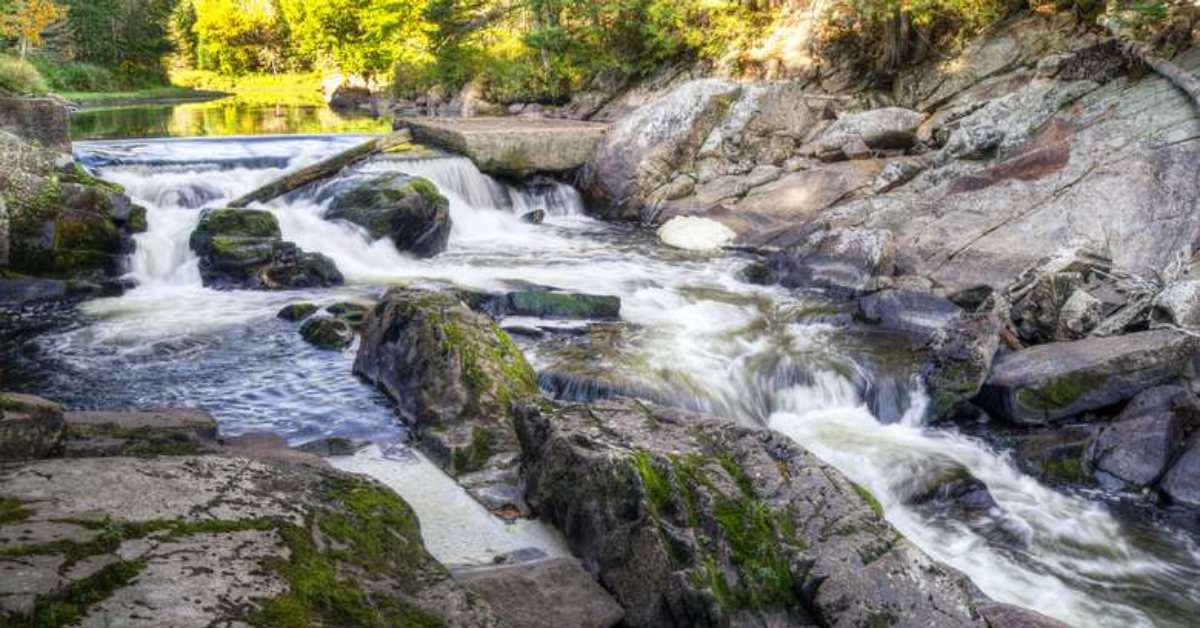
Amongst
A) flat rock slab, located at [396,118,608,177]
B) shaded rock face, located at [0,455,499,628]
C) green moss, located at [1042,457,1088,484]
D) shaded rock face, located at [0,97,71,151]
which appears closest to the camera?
shaded rock face, located at [0,455,499,628]

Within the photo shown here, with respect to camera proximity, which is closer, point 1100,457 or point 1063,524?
Result: point 1063,524

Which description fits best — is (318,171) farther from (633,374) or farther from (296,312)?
(633,374)

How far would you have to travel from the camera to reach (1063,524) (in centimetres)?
661

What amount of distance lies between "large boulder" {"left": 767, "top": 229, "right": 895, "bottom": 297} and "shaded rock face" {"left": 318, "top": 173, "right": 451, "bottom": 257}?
5677 mm

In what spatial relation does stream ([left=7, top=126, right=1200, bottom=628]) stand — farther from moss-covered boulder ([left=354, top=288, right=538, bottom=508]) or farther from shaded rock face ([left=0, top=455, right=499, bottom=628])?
shaded rock face ([left=0, top=455, right=499, bottom=628])

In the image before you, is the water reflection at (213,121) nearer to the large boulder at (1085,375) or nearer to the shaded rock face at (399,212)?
the shaded rock face at (399,212)

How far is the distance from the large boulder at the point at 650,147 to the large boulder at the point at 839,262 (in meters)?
4.91

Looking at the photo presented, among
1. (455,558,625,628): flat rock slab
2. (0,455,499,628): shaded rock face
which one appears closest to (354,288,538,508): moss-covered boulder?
(455,558,625,628): flat rock slab

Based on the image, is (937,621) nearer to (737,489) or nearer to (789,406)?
(737,489)

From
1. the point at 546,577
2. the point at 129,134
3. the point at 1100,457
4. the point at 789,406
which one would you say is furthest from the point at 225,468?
the point at 129,134

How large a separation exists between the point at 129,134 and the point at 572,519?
2451 centimetres

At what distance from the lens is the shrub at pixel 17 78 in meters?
12.8

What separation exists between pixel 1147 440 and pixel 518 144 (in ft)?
43.9

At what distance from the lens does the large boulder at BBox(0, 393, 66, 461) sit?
441 cm
